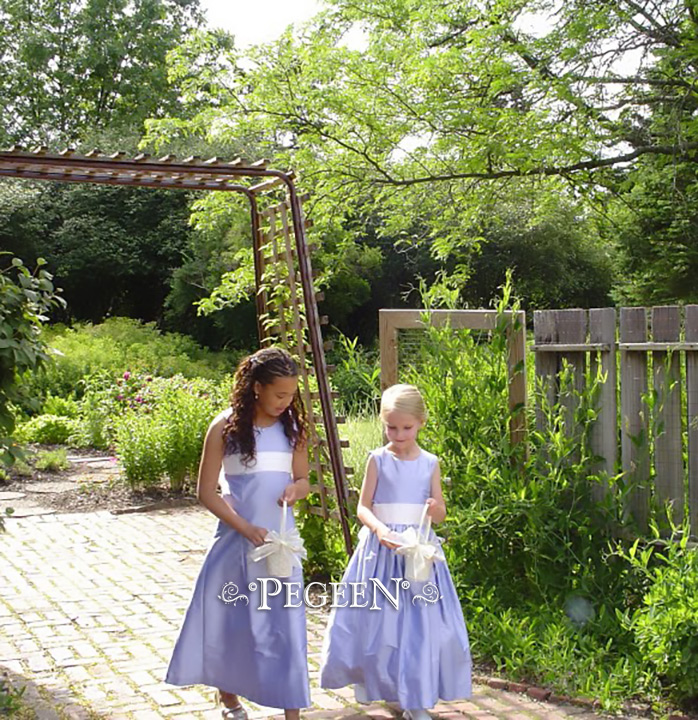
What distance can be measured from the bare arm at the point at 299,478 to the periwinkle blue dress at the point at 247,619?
0.10 feet

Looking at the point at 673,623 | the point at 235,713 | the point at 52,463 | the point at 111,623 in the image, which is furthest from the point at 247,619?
the point at 52,463

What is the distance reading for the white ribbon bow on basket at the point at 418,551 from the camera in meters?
3.44

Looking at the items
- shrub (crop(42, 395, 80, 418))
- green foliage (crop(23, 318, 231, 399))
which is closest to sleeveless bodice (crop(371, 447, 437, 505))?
green foliage (crop(23, 318, 231, 399))

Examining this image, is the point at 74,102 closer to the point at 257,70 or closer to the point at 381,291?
the point at 381,291

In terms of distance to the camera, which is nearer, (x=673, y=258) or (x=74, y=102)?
(x=673, y=258)

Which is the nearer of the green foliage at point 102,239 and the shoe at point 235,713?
the shoe at point 235,713

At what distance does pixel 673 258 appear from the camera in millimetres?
14203

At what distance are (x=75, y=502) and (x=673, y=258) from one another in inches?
377

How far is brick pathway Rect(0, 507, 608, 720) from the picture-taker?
3.78 m

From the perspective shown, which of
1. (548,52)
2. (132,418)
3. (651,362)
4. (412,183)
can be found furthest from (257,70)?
(651,362)

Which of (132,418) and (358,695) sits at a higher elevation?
(132,418)

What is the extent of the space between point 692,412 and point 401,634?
69.5 inches

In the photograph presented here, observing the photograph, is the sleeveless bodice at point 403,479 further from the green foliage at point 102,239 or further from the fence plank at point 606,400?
the green foliage at point 102,239

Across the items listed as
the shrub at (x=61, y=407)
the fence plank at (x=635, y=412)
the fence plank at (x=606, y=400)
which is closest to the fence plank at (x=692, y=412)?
the fence plank at (x=635, y=412)
